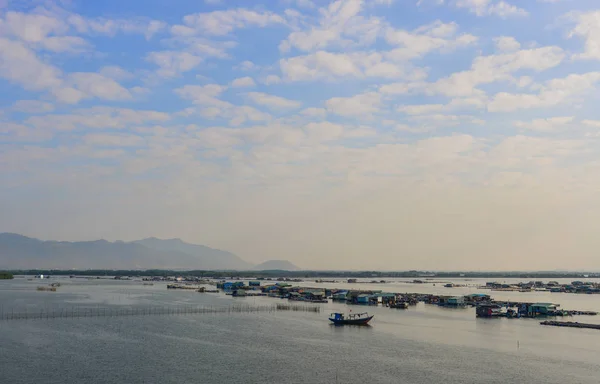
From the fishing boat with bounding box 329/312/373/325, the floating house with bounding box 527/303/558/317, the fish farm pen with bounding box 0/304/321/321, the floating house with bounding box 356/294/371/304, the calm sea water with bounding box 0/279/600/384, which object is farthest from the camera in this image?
the floating house with bounding box 356/294/371/304

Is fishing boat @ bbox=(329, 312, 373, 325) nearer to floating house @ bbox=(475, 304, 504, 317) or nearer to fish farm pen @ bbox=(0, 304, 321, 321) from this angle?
fish farm pen @ bbox=(0, 304, 321, 321)

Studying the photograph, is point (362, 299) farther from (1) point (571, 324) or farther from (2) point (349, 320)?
(1) point (571, 324)

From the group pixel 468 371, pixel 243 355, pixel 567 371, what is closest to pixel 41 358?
pixel 243 355

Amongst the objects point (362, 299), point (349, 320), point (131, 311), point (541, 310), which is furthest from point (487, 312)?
point (131, 311)

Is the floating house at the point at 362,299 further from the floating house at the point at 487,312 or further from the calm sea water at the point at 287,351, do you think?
the calm sea water at the point at 287,351

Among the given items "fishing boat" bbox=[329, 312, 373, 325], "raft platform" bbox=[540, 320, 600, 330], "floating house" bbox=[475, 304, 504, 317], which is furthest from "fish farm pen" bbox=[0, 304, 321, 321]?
"raft platform" bbox=[540, 320, 600, 330]

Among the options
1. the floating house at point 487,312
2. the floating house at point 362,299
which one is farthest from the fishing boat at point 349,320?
the floating house at point 362,299
